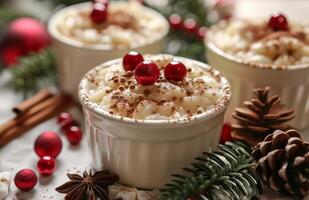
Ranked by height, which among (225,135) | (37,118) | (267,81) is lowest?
(37,118)

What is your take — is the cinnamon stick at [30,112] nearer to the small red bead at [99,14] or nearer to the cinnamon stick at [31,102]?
the cinnamon stick at [31,102]

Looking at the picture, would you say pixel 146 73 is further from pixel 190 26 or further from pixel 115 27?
pixel 190 26

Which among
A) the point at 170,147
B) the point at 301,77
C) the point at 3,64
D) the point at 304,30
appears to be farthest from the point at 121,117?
the point at 3,64

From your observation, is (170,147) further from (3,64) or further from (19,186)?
(3,64)

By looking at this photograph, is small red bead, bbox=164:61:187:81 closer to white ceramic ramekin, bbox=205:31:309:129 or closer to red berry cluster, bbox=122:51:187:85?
red berry cluster, bbox=122:51:187:85

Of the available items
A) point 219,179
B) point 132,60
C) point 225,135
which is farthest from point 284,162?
point 132,60
